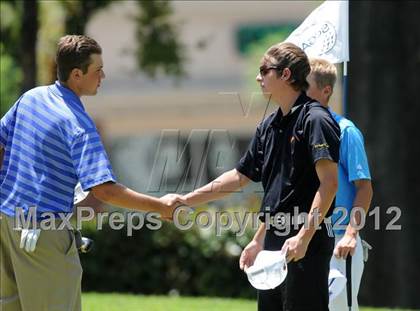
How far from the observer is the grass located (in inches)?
380

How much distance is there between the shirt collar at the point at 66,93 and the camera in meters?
5.33

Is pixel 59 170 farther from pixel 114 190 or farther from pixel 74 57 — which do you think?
pixel 74 57

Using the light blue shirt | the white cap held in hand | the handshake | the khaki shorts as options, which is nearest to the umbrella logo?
the light blue shirt

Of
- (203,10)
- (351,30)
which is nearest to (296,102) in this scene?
(351,30)

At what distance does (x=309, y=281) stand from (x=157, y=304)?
201 inches

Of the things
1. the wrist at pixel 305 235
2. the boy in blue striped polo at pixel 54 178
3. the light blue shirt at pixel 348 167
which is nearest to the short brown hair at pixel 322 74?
the light blue shirt at pixel 348 167

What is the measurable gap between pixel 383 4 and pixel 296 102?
833 centimetres

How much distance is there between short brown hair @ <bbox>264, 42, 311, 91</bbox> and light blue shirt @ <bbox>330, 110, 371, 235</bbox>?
69 centimetres

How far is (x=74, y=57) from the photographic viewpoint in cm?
534

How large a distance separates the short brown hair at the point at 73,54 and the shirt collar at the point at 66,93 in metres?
0.05

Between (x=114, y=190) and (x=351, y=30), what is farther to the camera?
(x=351, y=30)

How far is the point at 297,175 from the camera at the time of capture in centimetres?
527

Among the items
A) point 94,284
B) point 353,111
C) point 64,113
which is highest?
point 64,113

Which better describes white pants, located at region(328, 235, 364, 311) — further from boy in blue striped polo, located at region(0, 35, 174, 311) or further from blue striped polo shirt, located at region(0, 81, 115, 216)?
blue striped polo shirt, located at region(0, 81, 115, 216)
